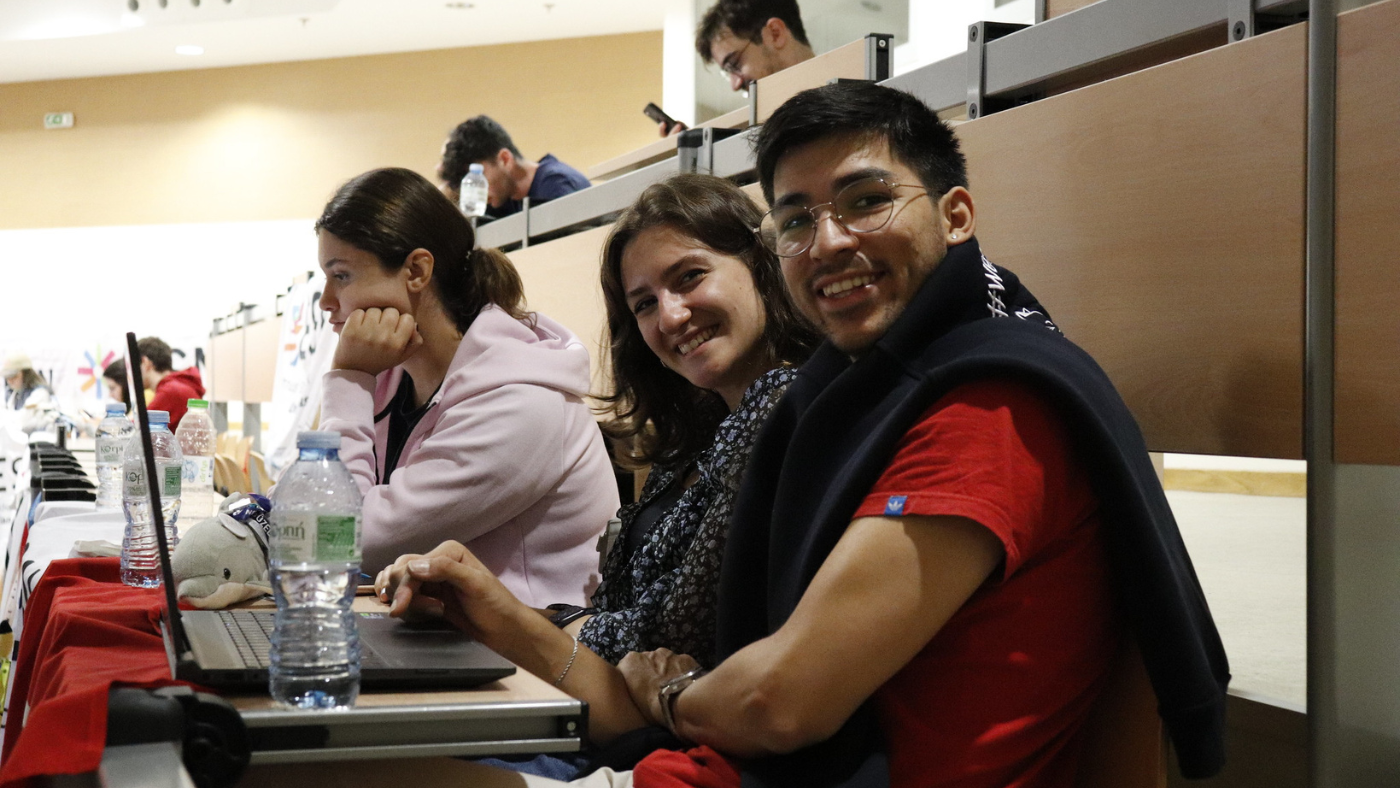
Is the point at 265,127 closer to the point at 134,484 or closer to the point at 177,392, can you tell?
the point at 177,392

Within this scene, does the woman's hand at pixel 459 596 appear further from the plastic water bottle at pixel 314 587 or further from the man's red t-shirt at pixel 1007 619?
the man's red t-shirt at pixel 1007 619

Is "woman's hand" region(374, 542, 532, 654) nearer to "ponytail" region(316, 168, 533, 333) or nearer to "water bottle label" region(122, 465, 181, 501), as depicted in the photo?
"water bottle label" region(122, 465, 181, 501)

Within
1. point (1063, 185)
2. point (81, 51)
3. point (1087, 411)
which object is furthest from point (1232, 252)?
point (81, 51)

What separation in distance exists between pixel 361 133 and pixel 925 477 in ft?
33.5

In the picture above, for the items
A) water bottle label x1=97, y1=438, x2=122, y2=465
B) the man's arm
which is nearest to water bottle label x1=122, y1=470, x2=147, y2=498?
water bottle label x1=97, y1=438, x2=122, y2=465

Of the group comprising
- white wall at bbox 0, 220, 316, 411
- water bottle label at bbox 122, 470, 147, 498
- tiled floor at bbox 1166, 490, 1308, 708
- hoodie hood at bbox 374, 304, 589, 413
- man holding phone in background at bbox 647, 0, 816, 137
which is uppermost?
man holding phone in background at bbox 647, 0, 816, 137

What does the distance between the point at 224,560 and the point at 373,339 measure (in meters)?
0.64

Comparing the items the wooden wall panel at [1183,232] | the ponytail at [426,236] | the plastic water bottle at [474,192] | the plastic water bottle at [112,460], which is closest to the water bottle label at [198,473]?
the plastic water bottle at [112,460]

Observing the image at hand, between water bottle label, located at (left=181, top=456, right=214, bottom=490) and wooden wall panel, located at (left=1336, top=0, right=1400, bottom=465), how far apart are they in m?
2.23

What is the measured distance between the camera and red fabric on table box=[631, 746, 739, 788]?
109 centimetres

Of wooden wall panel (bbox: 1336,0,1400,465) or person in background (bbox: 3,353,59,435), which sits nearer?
wooden wall panel (bbox: 1336,0,1400,465)

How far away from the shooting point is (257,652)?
1.00 m

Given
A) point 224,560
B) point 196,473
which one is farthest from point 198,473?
point 224,560

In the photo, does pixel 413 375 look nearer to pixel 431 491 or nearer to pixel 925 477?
pixel 431 491
